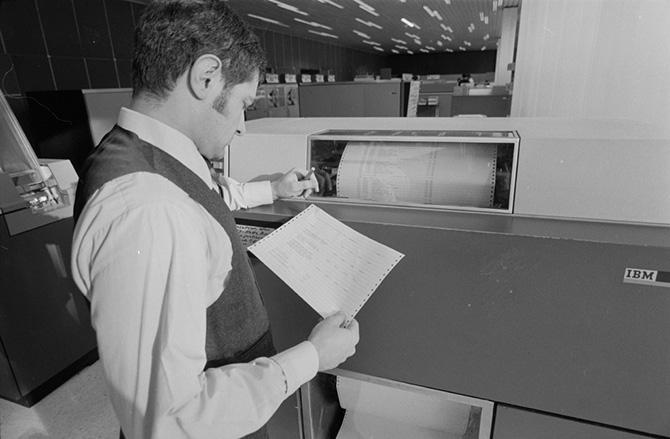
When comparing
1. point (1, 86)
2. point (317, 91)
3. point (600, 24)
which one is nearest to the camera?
point (600, 24)

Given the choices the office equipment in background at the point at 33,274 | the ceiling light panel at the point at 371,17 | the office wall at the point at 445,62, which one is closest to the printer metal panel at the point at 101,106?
the office equipment in background at the point at 33,274

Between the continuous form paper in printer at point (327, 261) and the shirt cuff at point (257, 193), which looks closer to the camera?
the continuous form paper in printer at point (327, 261)

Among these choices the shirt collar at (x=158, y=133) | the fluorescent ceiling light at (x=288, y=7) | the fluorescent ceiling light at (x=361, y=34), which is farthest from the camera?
the fluorescent ceiling light at (x=361, y=34)

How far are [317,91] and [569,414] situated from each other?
236cm

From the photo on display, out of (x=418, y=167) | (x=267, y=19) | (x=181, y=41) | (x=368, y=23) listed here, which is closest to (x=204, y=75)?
(x=181, y=41)

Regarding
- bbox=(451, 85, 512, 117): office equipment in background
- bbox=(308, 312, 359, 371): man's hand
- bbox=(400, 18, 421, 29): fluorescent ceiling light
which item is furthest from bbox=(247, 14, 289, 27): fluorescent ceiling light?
bbox=(308, 312, 359, 371): man's hand

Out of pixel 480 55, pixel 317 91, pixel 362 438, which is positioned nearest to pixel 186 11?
pixel 362 438

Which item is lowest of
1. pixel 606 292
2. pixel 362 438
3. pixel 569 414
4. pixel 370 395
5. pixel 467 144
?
pixel 362 438

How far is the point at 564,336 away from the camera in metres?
0.77

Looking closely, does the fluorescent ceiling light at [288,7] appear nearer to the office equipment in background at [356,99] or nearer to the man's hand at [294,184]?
the office equipment in background at [356,99]

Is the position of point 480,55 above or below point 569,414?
above

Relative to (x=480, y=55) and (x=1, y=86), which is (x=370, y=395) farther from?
(x=480, y=55)

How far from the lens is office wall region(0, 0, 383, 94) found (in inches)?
122

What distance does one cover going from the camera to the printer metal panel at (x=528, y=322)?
71cm
